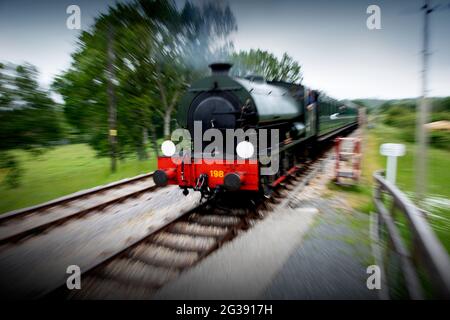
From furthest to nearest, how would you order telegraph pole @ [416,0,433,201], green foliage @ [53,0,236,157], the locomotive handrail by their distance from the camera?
green foliage @ [53,0,236,157], telegraph pole @ [416,0,433,201], the locomotive handrail

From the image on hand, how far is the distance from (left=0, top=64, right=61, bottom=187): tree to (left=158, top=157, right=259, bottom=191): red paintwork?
4.49m

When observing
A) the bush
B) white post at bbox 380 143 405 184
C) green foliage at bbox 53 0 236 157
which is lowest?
white post at bbox 380 143 405 184

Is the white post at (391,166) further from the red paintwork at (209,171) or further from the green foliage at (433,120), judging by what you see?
the green foliage at (433,120)

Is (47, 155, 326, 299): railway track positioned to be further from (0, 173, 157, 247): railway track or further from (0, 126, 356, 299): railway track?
(0, 173, 157, 247): railway track

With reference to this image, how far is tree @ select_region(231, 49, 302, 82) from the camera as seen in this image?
21.2m

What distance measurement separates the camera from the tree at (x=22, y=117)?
7445mm

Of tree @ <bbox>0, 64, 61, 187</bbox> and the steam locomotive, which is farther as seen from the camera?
tree @ <bbox>0, 64, 61, 187</bbox>

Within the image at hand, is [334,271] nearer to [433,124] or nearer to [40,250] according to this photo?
[40,250]

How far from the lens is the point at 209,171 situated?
18.5 feet

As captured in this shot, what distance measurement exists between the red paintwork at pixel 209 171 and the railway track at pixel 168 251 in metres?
0.62

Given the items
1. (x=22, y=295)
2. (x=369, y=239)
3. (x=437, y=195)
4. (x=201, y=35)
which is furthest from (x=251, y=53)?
(x=22, y=295)

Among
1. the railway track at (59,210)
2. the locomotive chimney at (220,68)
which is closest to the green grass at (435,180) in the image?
the locomotive chimney at (220,68)

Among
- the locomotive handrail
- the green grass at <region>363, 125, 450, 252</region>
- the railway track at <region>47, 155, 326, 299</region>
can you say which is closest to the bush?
the green grass at <region>363, 125, 450, 252</region>

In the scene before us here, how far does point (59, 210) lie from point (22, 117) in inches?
133
